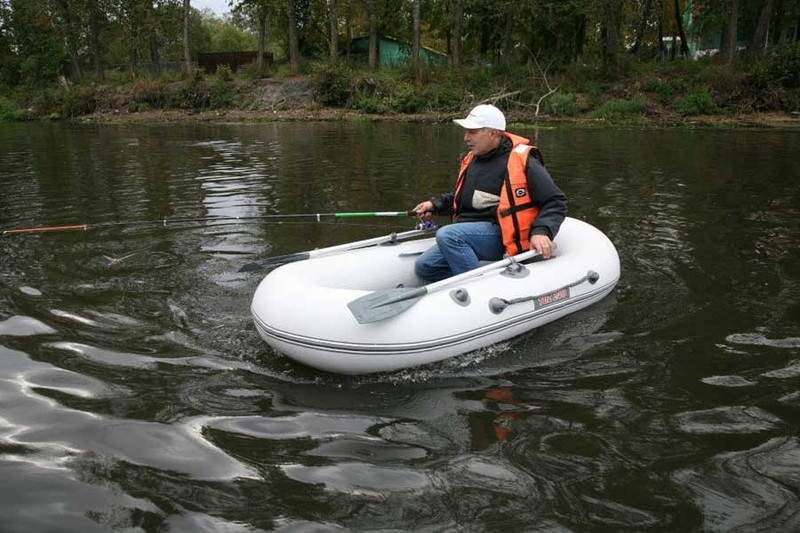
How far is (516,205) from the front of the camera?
173 inches

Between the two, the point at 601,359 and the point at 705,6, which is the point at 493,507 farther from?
the point at 705,6

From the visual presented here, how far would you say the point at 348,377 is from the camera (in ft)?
12.1

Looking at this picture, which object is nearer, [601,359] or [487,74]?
[601,359]

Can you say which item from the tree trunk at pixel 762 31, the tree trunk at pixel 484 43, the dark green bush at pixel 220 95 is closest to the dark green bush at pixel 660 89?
the tree trunk at pixel 762 31

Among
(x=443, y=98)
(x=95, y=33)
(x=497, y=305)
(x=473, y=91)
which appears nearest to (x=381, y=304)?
(x=497, y=305)

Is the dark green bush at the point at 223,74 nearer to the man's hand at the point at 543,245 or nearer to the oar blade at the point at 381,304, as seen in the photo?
the man's hand at the point at 543,245

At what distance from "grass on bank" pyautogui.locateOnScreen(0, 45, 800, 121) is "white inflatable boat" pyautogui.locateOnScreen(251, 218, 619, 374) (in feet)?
59.5

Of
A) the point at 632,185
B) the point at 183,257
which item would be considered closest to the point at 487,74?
the point at 632,185

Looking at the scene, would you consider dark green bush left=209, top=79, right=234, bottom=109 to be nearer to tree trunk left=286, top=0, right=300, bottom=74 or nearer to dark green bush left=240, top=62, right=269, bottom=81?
dark green bush left=240, top=62, right=269, bottom=81

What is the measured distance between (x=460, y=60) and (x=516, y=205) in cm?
2555

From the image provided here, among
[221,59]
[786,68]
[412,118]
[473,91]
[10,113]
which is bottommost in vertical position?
[412,118]

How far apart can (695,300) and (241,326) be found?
3.21 metres

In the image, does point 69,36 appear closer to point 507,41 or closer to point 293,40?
point 293,40

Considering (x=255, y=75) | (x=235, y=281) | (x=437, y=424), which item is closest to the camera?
(x=437, y=424)
